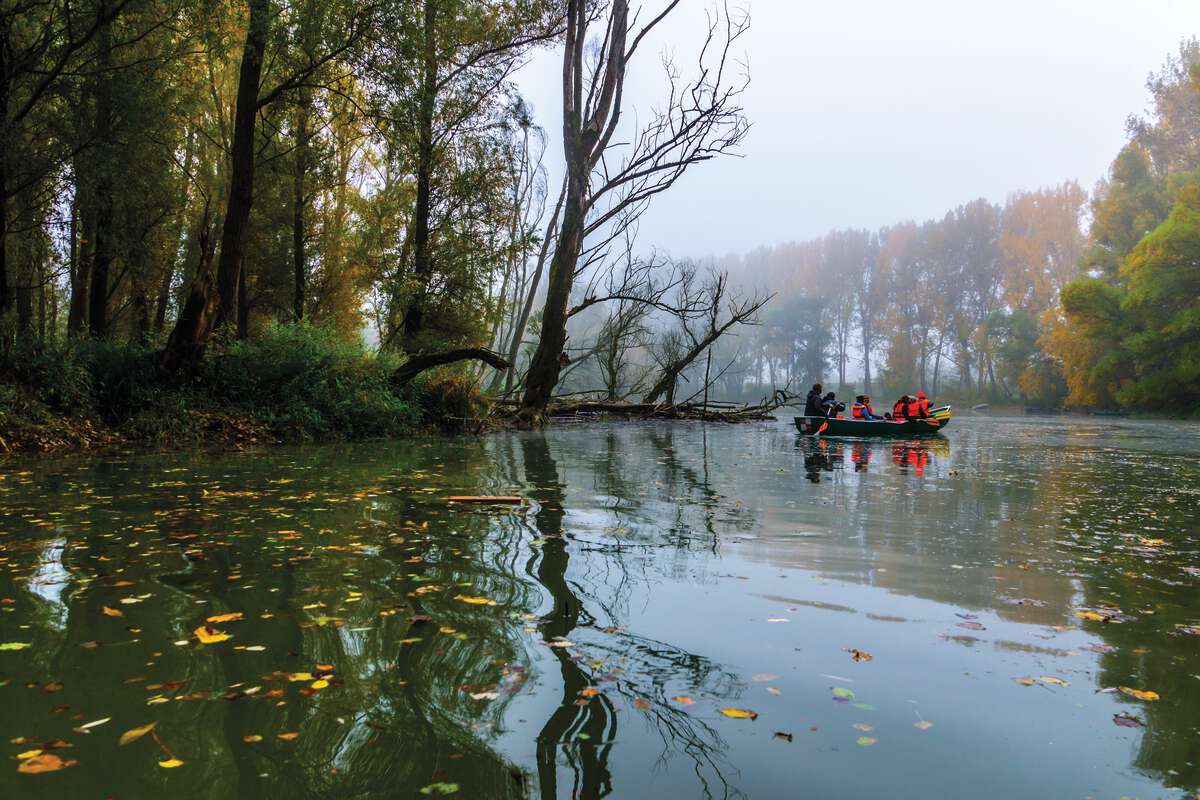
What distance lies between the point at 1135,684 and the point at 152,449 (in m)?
12.9

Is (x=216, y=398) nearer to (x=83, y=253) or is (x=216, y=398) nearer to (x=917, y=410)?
(x=83, y=253)

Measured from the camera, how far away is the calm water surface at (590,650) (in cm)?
244

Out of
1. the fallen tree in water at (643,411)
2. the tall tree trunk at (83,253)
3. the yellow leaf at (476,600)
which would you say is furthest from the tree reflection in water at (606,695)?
the fallen tree in water at (643,411)

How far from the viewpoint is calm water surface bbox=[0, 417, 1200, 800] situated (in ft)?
8.00

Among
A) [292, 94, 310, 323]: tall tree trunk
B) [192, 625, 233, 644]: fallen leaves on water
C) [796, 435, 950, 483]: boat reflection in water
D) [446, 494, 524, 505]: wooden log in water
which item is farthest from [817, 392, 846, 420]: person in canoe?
[192, 625, 233, 644]: fallen leaves on water

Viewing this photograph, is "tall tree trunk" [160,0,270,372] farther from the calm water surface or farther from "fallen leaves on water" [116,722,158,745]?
"fallen leaves on water" [116,722,158,745]

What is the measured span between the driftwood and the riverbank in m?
0.23

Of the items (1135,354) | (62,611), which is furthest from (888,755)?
(1135,354)

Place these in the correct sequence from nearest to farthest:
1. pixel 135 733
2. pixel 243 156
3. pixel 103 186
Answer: pixel 135 733 → pixel 243 156 → pixel 103 186

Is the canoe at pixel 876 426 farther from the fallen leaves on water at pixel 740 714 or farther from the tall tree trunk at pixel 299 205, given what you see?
the fallen leaves on water at pixel 740 714

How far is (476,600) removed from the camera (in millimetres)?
4223

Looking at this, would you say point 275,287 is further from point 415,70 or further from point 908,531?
point 908,531

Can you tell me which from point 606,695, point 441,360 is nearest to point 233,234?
point 441,360

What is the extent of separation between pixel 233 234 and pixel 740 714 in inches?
545
